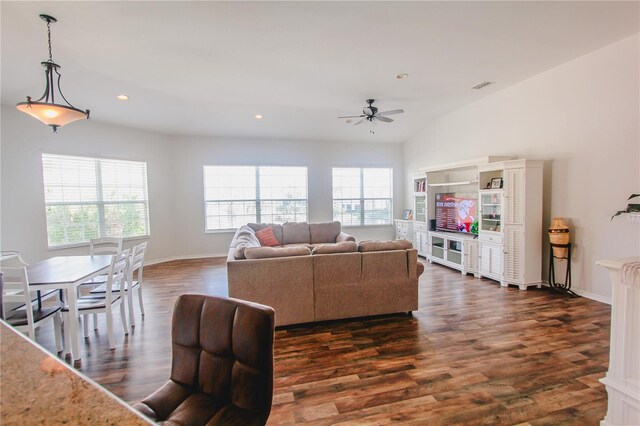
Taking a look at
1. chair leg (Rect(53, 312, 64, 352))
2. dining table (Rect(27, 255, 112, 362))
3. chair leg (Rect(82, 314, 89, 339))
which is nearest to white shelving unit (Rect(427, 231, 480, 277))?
dining table (Rect(27, 255, 112, 362))

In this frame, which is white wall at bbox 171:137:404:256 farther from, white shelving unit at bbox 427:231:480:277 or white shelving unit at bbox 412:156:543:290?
white shelving unit at bbox 412:156:543:290

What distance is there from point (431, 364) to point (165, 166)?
6.48 metres

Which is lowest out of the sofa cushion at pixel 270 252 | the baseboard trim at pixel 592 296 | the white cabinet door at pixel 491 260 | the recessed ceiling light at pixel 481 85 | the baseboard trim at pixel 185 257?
the baseboard trim at pixel 592 296

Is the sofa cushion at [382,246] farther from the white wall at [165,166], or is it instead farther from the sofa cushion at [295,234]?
the white wall at [165,166]

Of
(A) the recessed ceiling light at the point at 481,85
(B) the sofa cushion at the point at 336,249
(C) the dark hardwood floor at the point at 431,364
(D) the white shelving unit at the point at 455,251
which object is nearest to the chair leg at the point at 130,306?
(C) the dark hardwood floor at the point at 431,364

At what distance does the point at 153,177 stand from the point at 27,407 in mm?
6714

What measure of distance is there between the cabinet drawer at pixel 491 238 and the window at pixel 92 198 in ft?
21.4

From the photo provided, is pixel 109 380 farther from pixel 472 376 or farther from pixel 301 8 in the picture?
pixel 301 8

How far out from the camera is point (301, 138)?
24.3 ft

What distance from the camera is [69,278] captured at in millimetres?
2615

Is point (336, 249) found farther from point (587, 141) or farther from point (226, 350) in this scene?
point (587, 141)

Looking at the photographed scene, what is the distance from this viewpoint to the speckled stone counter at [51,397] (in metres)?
0.55

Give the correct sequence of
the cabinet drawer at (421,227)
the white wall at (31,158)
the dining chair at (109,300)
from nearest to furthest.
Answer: the dining chair at (109,300) < the white wall at (31,158) < the cabinet drawer at (421,227)

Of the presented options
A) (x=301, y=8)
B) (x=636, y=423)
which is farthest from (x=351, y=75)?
(x=636, y=423)
